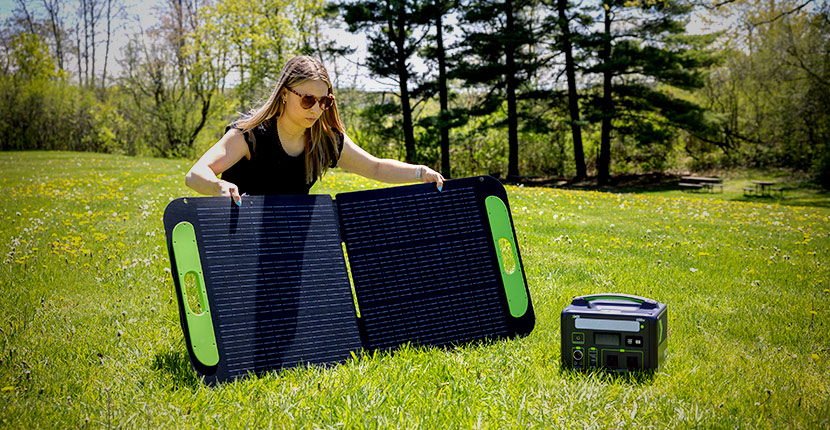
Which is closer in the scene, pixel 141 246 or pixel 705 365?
pixel 705 365

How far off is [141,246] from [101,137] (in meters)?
32.6

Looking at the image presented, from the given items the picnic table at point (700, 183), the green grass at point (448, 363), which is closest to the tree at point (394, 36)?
the picnic table at point (700, 183)

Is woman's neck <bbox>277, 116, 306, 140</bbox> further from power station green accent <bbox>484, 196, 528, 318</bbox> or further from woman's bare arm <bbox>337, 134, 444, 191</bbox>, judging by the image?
power station green accent <bbox>484, 196, 528, 318</bbox>

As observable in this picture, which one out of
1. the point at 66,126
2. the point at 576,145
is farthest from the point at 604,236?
the point at 66,126

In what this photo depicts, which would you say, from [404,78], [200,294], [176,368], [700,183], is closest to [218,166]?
[200,294]

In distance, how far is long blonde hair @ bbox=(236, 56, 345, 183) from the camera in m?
3.49

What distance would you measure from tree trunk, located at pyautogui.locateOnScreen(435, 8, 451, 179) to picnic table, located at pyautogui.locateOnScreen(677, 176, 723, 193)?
10992 mm

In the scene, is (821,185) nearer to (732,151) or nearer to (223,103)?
(732,151)

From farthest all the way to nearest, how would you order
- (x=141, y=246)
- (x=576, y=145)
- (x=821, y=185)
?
(x=576, y=145), (x=821, y=185), (x=141, y=246)

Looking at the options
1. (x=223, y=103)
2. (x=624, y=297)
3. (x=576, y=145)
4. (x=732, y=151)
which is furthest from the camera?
(x=223, y=103)

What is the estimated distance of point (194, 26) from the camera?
3341cm

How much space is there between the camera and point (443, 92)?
27.6m

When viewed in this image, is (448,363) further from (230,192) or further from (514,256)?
(230,192)

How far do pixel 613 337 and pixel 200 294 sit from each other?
223 cm
